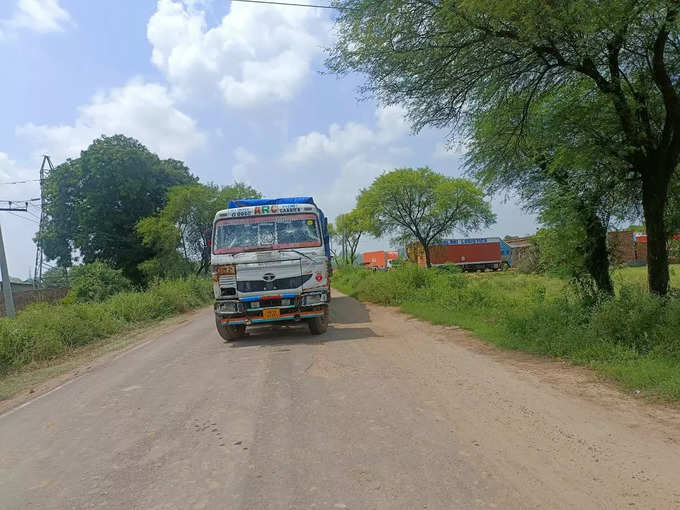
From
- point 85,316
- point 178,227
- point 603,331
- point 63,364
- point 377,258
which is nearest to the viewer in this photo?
point 603,331

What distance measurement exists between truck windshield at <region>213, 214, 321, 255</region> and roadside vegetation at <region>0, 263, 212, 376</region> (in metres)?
4.80

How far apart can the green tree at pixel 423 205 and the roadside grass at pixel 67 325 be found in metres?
21.5

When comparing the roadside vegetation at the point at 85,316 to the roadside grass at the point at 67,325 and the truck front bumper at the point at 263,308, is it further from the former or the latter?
the truck front bumper at the point at 263,308

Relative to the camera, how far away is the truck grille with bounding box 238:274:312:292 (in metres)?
9.85

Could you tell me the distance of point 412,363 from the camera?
7.37 m

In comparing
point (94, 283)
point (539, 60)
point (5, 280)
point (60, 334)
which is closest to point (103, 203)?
point (94, 283)

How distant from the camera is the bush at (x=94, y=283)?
22.8 meters

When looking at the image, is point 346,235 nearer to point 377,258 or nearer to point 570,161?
point 377,258

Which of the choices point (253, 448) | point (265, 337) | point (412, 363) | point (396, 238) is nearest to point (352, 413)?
point (253, 448)

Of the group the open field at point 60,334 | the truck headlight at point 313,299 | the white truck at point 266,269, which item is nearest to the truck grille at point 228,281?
the white truck at point 266,269

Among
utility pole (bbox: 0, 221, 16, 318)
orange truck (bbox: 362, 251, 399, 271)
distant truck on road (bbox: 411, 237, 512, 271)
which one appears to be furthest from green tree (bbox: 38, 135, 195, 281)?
orange truck (bbox: 362, 251, 399, 271)

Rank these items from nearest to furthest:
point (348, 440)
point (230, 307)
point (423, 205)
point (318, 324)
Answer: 1. point (348, 440)
2. point (230, 307)
3. point (318, 324)
4. point (423, 205)

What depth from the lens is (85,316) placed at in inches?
566

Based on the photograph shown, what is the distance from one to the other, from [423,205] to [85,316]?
29.4 m
